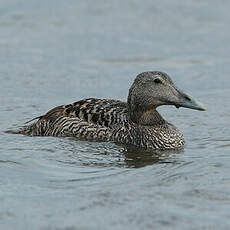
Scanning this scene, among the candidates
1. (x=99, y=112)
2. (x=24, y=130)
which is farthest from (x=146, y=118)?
(x=24, y=130)

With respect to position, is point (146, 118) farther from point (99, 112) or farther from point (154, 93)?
point (99, 112)

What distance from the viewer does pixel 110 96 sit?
16766 mm

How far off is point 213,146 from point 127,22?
32.5 feet

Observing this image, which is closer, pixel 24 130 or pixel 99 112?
pixel 99 112

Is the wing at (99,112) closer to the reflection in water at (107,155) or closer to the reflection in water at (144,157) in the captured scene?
the reflection in water at (107,155)

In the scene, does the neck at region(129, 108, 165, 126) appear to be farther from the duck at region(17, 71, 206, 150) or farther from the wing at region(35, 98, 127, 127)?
the wing at region(35, 98, 127, 127)

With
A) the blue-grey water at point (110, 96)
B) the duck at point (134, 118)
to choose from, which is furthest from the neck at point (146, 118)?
the blue-grey water at point (110, 96)

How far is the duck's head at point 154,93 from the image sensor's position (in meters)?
12.9

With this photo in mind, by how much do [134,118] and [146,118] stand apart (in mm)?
197

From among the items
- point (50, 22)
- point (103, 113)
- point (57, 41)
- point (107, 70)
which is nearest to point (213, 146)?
point (103, 113)

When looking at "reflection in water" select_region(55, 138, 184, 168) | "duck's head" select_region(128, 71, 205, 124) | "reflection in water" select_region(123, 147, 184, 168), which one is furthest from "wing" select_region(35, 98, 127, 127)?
"reflection in water" select_region(123, 147, 184, 168)

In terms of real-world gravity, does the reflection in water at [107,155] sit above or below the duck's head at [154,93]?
below

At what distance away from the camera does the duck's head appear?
1292cm

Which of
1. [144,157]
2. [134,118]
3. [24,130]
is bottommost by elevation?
[144,157]
